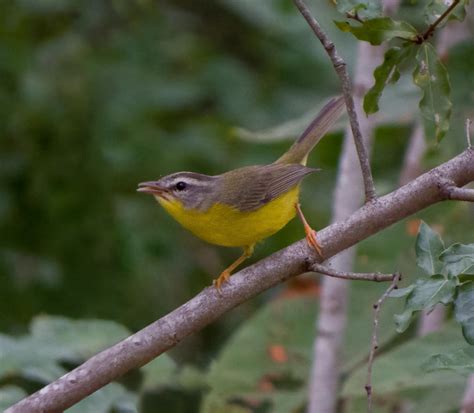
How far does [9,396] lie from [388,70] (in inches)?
70.4

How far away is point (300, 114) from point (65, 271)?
191 centimetres

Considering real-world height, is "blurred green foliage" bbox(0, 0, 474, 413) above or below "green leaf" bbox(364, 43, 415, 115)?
above

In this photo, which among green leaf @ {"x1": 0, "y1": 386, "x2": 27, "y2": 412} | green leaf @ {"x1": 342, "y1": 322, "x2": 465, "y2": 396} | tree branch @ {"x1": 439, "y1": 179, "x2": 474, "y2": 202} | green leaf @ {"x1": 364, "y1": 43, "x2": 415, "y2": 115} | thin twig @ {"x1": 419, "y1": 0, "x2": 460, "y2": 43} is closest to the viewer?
tree branch @ {"x1": 439, "y1": 179, "x2": 474, "y2": 202}

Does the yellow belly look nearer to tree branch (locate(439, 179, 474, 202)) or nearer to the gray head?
the gray head

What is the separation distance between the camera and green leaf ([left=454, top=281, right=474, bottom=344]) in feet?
7.43

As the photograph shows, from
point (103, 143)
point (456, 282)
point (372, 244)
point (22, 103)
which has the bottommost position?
point (456, 282)

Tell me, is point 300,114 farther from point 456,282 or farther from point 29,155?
point 456,282

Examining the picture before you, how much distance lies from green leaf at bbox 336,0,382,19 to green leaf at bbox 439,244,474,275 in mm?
709

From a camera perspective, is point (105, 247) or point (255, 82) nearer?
point (105, 247)

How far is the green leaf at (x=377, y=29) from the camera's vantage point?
2609 millimetres

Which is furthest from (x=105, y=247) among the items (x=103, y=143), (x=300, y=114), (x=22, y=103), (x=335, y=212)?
(x=335, y=212)

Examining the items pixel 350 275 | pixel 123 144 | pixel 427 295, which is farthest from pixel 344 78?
pixel 123 144

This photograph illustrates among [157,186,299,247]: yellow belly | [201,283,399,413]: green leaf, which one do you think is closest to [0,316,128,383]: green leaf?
[157,186,299,247]: yellow belly

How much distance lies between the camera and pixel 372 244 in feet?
15.3
